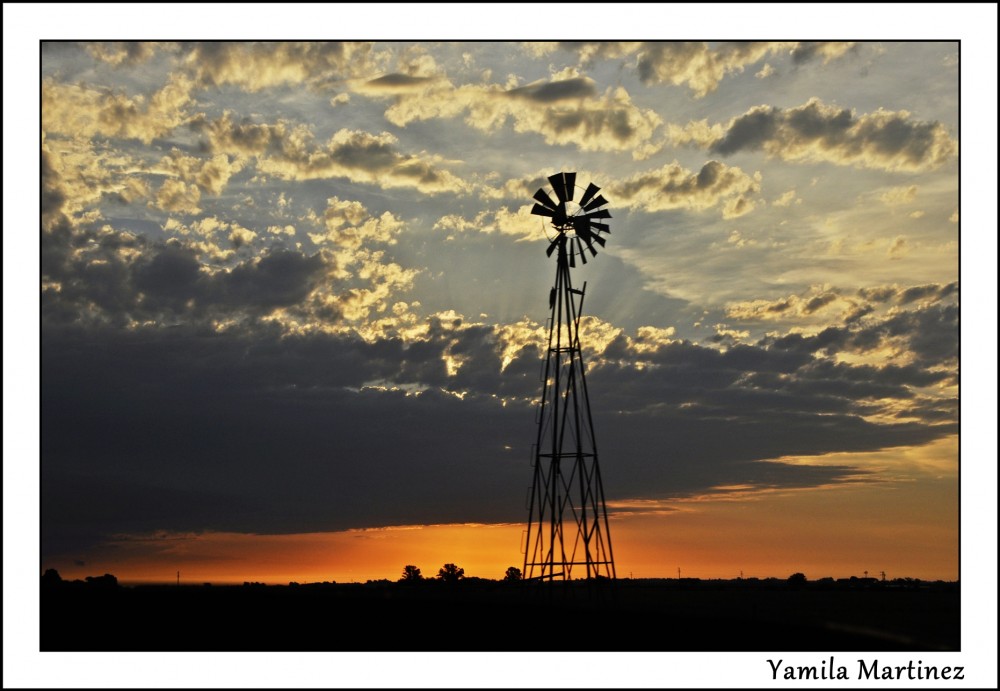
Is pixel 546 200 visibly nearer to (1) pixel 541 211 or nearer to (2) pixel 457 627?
(1) pixel 541 211

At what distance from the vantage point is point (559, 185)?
54.8 metres

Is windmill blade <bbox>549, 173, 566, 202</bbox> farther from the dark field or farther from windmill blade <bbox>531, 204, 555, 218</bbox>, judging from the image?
the dark field

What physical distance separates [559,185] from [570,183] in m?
0.53

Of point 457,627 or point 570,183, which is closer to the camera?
point 457,627

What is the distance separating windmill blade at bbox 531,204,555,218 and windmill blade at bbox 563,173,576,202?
103 centimetres

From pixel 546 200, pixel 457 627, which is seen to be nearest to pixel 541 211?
pixel 546 200

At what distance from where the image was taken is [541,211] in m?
54.8

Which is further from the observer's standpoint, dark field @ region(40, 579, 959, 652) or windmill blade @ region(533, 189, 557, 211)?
windmill blade @ region(533, 189, 557, 211)

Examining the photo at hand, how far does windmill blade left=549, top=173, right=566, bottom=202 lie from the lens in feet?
179

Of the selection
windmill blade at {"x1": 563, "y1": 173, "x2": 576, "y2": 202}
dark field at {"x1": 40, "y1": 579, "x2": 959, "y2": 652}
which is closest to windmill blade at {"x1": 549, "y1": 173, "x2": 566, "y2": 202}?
windmill blade at {"x1": 563, "y1": 173, "x2": 576, "y2": 202}

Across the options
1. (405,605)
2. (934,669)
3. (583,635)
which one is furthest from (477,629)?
(934,669)

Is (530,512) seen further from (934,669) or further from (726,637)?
(934,669)

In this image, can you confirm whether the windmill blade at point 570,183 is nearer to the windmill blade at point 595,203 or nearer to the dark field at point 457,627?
the windmill blade at point 595,203

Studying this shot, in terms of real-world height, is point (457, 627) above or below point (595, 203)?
below
